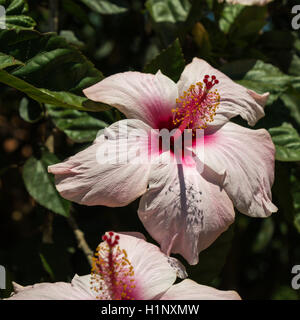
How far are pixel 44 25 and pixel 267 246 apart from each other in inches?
61.7

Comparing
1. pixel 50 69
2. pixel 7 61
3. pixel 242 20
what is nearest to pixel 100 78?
pixel 50 69

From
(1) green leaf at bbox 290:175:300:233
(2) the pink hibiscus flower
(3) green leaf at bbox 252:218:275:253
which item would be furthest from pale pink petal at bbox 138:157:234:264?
(3) green leaf at bbox 252:218:275:253

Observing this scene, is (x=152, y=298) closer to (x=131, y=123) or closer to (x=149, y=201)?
(x=149, y=201)

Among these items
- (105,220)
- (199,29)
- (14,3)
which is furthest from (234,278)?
(14,3)

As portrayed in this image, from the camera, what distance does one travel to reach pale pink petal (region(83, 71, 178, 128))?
3.94 ft

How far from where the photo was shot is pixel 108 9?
1.78 m

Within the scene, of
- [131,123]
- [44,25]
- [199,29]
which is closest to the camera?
[131,123]

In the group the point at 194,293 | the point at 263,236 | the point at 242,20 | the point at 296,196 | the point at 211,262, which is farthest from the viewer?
the point at 263,236

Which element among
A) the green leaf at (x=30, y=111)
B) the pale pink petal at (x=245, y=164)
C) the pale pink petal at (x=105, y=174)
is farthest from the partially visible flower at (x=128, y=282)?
the green leaf at (x=30, y=111)

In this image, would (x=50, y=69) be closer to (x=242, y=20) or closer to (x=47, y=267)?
(x=47, y=267)

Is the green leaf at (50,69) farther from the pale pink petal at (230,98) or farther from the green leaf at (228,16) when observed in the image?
the green leaf at (228,16)

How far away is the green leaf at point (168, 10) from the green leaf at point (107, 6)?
0.13 m

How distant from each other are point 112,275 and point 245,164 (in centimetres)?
43

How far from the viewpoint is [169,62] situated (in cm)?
138
